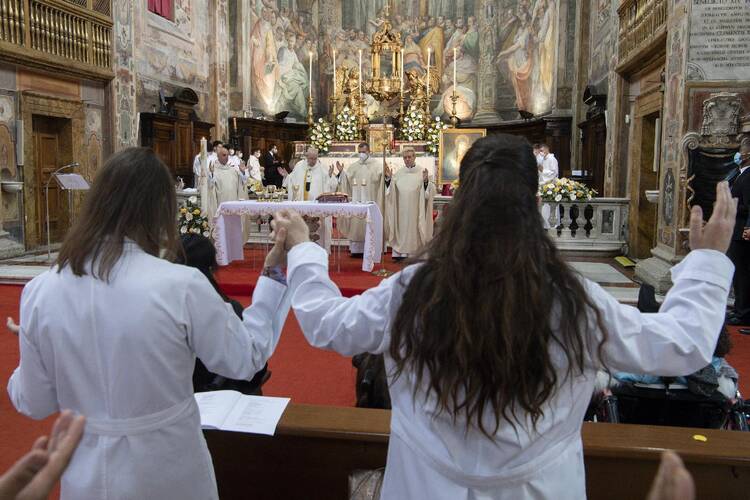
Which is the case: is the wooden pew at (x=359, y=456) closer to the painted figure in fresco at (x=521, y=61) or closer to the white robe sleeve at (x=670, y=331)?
the white robe sleeve at (x=670, y=331)

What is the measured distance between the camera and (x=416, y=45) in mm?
22516

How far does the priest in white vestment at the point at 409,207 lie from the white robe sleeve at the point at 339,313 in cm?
941

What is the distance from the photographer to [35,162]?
467 inches

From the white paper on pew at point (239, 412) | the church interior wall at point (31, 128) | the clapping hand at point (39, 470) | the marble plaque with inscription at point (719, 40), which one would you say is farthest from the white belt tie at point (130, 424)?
the church interior wall at point (31, 128)

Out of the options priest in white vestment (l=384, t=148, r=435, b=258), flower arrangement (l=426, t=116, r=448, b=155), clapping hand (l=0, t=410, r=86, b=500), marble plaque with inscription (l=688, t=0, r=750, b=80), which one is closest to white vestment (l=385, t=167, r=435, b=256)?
priest in white vestment (l=384, t=148, r=435, b=258)

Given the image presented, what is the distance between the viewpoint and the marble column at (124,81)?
13.1 meters

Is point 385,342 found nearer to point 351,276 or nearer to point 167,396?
point 167,396

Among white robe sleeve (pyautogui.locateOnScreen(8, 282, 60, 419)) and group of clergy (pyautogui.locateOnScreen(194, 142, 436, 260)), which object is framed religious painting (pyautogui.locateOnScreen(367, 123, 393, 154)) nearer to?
group of clergy (pyautogui.locateOnScreen(194, 142, 436, 260))

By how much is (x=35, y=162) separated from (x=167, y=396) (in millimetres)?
11702

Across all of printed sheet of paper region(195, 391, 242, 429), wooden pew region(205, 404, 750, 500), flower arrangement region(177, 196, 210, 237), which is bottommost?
wooden pew region(205, 404, 750, 500)

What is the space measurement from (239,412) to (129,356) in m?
0.94

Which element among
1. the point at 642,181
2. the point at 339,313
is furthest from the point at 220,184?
the point at 339,313

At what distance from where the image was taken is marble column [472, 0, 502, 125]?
2058 centimetres

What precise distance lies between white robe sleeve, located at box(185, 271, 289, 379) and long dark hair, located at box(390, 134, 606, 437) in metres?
0.46
